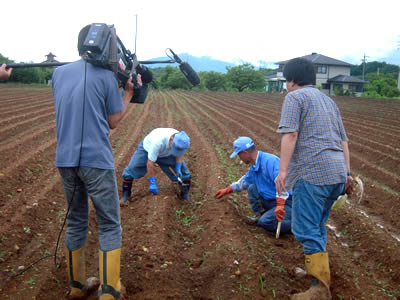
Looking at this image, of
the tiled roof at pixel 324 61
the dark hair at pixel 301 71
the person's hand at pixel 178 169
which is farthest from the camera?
the tiled roof at pixel 324 61

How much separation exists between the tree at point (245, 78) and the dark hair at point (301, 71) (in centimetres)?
5608

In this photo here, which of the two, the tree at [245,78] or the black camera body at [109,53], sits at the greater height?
the tree at [245,78]

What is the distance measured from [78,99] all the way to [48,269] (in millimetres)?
1724

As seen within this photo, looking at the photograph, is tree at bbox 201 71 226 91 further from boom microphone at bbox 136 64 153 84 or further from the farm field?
boom microphone at bbox 136 64 153 84

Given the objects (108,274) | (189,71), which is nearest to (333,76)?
(189,71)

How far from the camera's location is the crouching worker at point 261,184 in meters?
4.04

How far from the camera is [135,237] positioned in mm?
4031

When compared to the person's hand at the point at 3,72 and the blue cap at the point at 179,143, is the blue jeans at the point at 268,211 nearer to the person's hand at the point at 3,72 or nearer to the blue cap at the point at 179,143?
the blue cap at the point at 179,143

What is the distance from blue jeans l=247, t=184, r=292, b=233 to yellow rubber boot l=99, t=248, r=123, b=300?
2.16m

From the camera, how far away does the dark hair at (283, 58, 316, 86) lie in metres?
2.77

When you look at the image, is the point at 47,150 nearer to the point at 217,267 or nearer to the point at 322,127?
Answer: the point at 217,267

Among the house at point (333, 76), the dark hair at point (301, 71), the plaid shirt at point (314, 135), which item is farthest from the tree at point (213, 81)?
the plaid shirt at point (314, 135)

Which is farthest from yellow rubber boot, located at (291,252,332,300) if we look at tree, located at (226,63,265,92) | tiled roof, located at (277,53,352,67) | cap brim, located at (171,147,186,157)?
tree, located at (226,63,265,92)

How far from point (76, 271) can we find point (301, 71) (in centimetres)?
226
